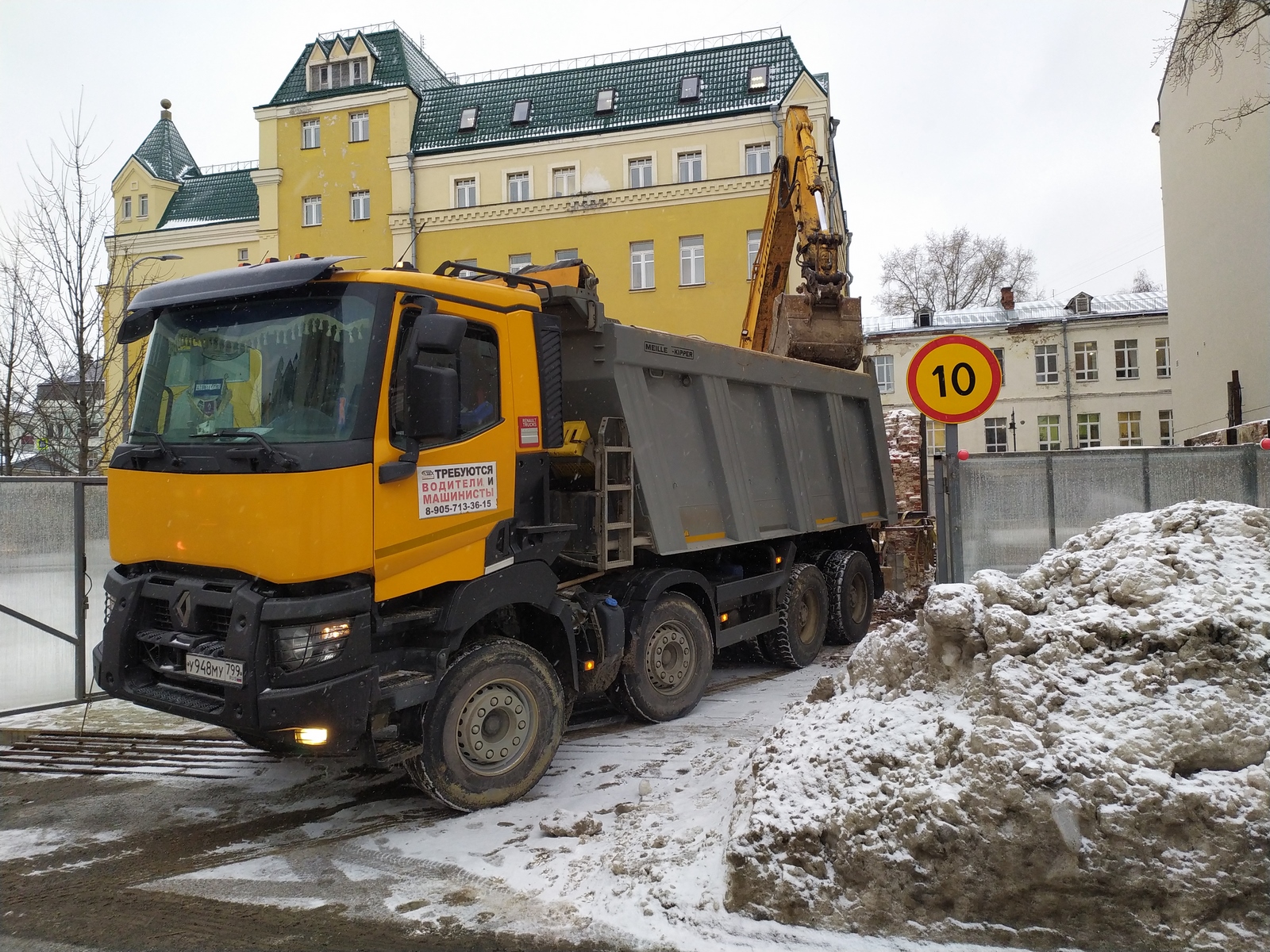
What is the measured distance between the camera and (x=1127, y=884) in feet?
11.2

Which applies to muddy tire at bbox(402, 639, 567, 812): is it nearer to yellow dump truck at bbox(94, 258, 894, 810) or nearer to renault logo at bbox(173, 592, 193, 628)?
yellow dump truck at bbox(94, 258, 894, 810)

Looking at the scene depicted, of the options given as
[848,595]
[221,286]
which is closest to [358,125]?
[848,595]

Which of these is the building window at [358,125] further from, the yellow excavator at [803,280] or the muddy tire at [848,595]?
the muddy tire at [848,595]

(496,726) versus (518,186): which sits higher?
(518,186)

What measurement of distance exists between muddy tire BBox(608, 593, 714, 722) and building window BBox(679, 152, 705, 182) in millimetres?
25427

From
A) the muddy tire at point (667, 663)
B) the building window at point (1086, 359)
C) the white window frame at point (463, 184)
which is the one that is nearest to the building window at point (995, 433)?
the building window at point (1086, 359)

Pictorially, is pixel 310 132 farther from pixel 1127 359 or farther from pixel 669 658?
pixel 1127 359

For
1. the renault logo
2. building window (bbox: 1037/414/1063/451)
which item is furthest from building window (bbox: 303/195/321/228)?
building window (bbox: 1037/414/1063/451)

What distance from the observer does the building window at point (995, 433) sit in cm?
4578

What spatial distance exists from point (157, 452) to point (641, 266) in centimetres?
2701

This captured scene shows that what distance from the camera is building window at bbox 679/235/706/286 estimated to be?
99.3 ft

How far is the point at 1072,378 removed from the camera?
45250 mm

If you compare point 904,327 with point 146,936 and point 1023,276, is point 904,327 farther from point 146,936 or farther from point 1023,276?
point 146,936

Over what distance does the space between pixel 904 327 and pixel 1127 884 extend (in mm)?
46575
